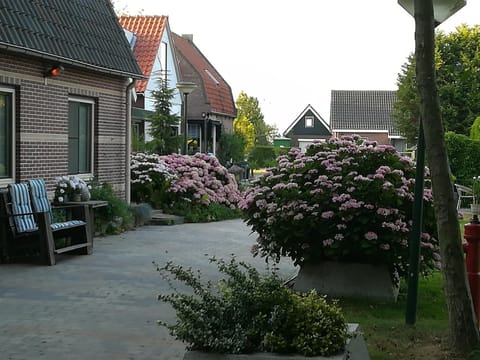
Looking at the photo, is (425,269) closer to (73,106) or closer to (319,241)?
(319,241)

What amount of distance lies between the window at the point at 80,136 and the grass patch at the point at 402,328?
785 cm

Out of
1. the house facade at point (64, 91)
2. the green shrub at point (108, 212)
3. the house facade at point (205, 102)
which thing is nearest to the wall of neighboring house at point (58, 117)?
the house facade at point (64, 91)

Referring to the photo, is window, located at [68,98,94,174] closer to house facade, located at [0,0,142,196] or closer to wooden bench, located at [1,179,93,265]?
house facade, located at [0,0,142,196]

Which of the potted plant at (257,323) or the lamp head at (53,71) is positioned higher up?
the lamp head at (53,71)

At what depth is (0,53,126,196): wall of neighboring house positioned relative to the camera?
12.9 metres

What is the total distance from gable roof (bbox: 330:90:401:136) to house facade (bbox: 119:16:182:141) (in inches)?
1549

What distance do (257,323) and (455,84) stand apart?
47.6m

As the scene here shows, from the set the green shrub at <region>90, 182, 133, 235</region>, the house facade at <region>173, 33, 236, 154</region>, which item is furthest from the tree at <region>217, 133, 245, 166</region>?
the green shrub at <region>90, 182, 133, 235</region>

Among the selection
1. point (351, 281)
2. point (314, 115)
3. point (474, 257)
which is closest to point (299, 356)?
point (474, 257)

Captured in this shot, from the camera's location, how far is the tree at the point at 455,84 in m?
49.0

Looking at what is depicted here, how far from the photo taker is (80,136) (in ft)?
51.4

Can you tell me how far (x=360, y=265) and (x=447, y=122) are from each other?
140 ft

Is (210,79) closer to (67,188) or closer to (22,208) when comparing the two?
(67,188)

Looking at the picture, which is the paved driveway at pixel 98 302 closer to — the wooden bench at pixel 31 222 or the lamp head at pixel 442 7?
the wooden bench at pixel 31 222
